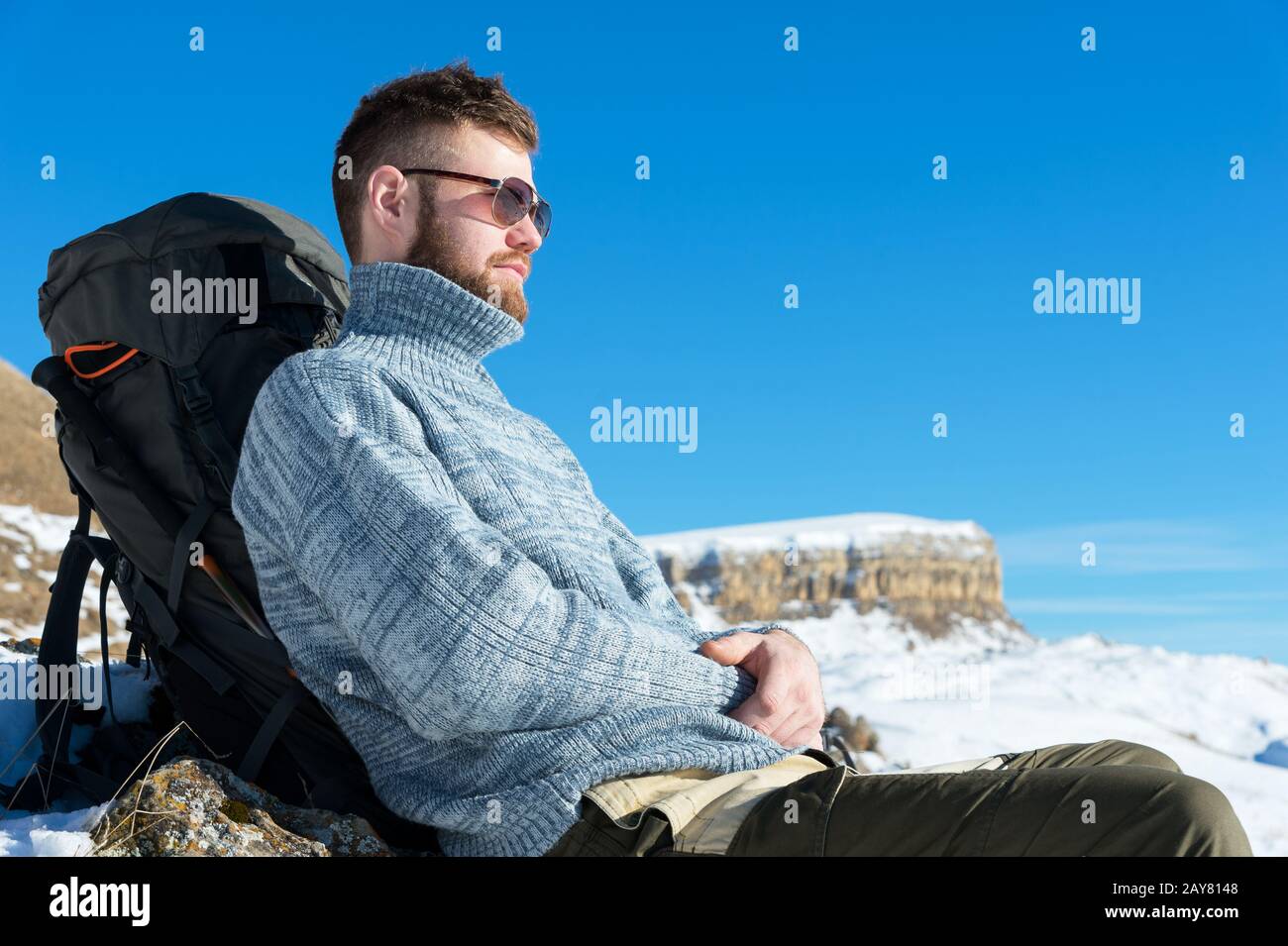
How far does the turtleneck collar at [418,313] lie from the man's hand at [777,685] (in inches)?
48.1

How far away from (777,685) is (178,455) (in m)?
2.03

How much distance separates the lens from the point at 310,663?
2855 mm

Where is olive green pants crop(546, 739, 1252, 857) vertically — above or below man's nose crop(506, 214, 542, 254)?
below

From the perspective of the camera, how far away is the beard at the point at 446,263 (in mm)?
3406

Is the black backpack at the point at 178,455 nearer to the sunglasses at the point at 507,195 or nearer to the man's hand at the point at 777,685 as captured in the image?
the sunglasses at the point at 507,195

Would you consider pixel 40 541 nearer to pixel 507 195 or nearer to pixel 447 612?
pixel 507 195

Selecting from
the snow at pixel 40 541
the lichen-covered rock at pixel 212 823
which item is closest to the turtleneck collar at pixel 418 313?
the lichen-covered rock at pixel 212 823

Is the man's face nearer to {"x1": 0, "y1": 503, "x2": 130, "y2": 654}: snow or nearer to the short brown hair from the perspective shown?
the short brown hair

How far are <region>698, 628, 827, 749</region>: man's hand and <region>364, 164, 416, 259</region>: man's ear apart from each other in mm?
1636

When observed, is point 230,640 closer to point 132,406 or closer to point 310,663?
point 310,663

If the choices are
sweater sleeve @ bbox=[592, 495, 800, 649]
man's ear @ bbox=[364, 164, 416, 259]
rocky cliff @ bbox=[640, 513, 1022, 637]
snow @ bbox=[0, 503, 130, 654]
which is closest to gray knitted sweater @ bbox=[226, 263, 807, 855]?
sweater sleeve @ bbox=[592, 495, 800, 649]

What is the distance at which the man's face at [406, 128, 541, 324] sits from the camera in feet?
11.2

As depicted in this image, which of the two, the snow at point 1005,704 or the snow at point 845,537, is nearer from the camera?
the snow at point 1005,704
